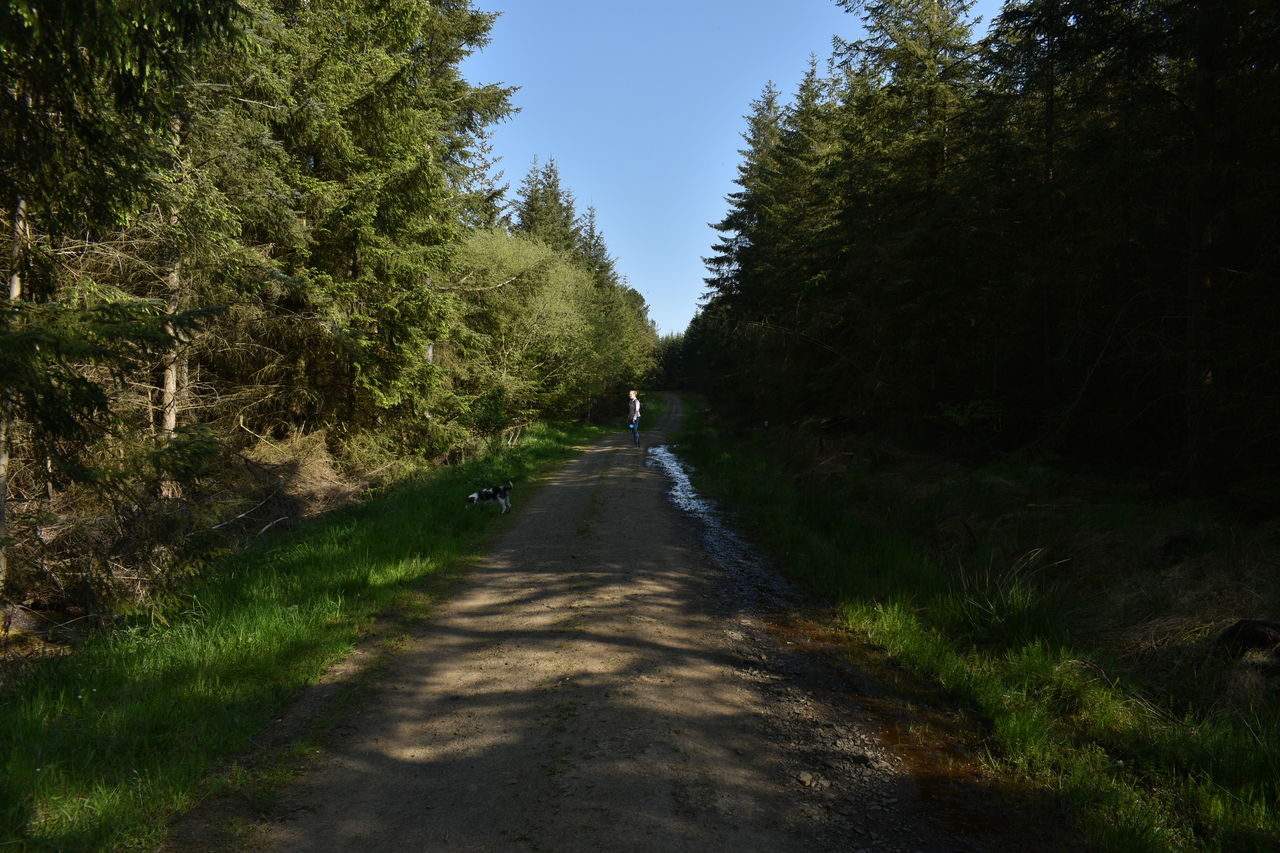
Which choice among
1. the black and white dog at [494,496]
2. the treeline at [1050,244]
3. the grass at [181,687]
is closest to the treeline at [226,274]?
the grass at [181,687]

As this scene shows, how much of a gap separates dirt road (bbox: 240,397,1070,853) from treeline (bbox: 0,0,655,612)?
371cm

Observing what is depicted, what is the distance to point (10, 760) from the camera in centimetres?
324

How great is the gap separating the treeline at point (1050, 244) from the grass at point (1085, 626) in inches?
53.2

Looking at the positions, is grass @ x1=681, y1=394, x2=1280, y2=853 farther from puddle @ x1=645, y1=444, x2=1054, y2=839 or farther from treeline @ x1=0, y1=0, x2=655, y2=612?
treeline @ x1=0, y1=0, x2=655, y2=612

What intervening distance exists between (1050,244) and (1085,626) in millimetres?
7442

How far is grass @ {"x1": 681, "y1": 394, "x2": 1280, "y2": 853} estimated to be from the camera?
338 centimetres

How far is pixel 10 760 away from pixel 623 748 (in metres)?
3.20

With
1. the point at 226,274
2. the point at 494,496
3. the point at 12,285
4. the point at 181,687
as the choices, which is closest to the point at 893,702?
the point at 181,687

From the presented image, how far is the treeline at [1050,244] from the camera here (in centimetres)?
745

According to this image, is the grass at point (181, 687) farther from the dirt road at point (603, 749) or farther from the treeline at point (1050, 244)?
the treeline at point (1050, 244)

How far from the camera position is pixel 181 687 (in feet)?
13.9

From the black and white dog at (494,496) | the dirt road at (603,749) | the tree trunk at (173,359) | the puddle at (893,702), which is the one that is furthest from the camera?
the black and white dog at (494,496)

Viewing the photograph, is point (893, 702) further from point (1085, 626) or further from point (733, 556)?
point (733, 556)

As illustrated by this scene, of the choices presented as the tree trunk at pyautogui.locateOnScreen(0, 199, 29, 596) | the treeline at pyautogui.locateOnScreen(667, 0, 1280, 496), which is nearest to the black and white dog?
the tree trunk at pyautogui.locateOnScreen(0, 199, 29, 596)
